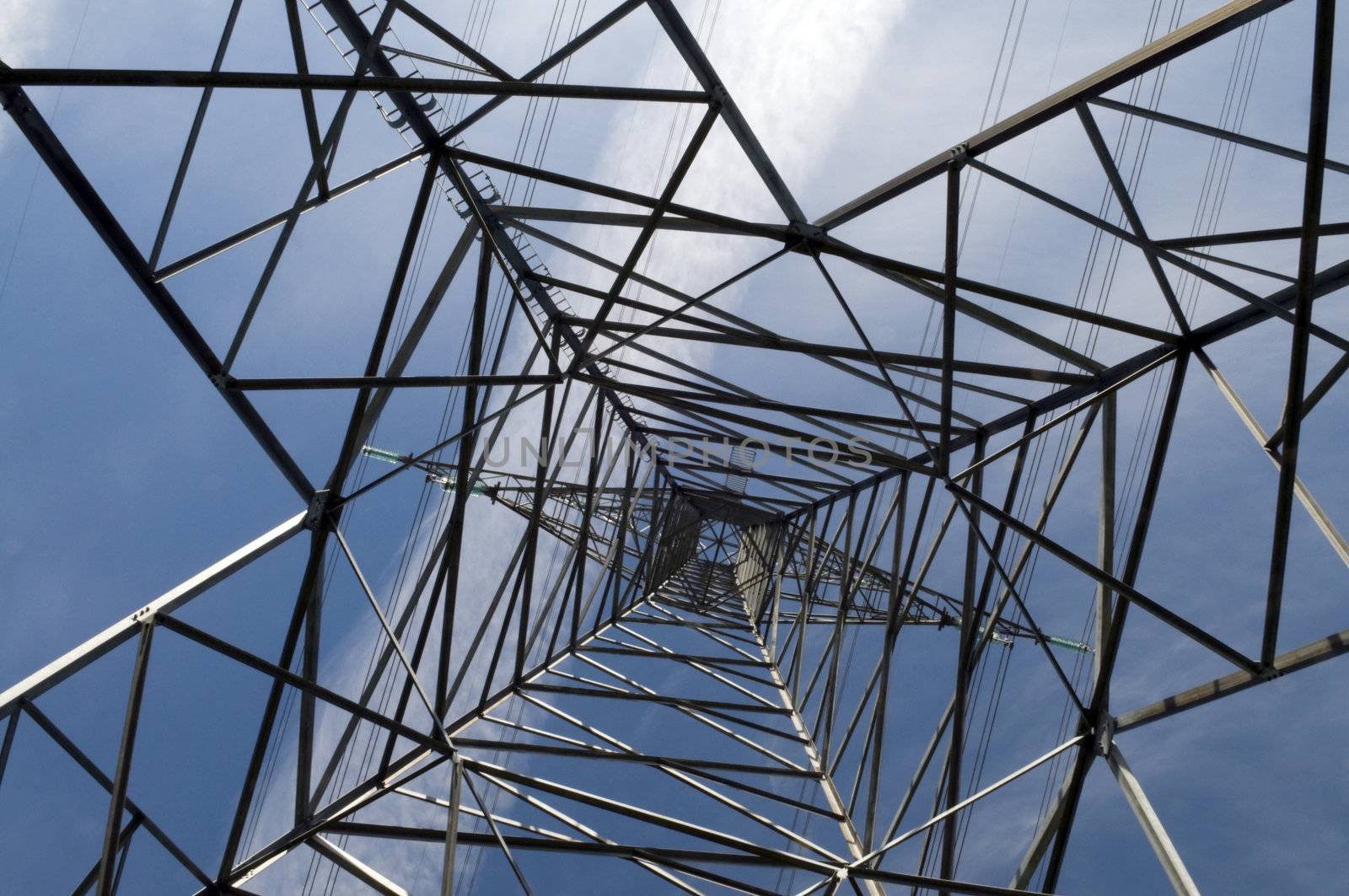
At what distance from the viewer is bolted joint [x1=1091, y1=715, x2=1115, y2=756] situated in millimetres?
9148

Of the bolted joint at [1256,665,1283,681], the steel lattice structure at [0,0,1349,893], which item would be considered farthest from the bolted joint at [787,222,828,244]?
the bolted joint at [1256,665,1283,681]

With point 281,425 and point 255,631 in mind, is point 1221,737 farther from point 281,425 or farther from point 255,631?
point 255,631

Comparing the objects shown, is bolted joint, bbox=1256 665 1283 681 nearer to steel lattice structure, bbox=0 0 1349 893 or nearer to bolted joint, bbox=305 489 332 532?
steel lattice structure, bbox=0 0 1349 893

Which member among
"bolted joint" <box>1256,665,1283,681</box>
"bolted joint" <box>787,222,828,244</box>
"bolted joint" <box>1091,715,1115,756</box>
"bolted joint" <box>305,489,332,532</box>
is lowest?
"bolted joint" <box>1091,715,1115,756</box>

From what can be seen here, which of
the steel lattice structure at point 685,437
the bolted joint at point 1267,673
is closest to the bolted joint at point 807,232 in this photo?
the steel lattice structure at point 685,437

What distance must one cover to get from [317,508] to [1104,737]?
826 centimetres

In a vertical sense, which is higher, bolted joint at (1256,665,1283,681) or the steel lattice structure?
the steel lattice structure

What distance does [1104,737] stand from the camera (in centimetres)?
919

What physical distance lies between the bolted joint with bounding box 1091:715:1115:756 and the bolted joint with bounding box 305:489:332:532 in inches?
321

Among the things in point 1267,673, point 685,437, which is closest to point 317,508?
point 1267,673

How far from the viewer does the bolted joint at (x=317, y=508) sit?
9.77 metres

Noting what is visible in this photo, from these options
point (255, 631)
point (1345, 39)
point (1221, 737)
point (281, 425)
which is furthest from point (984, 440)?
point (255, 631)

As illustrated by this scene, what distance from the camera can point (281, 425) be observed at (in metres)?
37.7

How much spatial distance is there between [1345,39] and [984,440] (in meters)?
9.54
